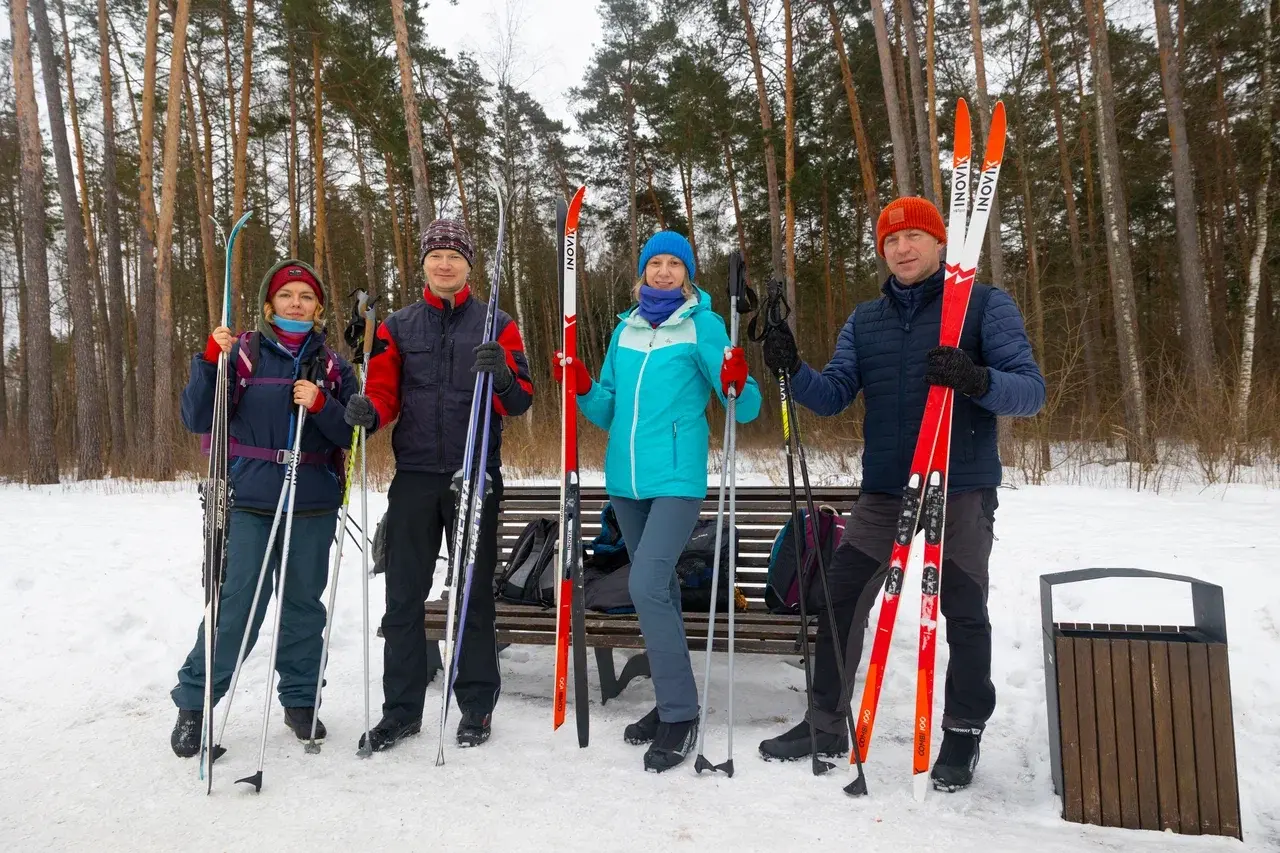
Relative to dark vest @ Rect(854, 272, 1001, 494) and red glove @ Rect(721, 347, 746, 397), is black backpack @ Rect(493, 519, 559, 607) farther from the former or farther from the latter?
dark vest @ Rect(854, 272, 1001, 494)

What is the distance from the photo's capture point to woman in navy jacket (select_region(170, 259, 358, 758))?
267 cm

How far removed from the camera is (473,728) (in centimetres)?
278

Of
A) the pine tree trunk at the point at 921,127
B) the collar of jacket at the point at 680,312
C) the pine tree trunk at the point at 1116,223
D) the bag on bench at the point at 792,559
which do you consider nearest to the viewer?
the collar of jacket at the point at 680,312

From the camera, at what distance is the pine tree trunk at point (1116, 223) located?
8.53 metres

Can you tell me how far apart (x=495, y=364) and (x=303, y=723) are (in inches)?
62.0

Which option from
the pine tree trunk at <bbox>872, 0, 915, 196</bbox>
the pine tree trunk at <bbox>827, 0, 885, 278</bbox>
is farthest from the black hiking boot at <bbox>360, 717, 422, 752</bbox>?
the pine tree trunk at <bbox>827, 0, 885, 278</bbox>

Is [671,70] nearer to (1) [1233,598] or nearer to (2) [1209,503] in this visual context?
(2) [1209,503]

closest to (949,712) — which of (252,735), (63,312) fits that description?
(252,735)

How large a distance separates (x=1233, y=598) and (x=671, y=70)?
615 inches

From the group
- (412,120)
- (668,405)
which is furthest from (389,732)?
(412,120)

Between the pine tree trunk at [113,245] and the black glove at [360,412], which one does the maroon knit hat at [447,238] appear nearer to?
the black glove at [360,412]

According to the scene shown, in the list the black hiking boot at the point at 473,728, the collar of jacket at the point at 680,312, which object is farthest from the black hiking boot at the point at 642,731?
the collar of jacket at the point at 680,312

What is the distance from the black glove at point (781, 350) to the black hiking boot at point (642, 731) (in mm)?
1339

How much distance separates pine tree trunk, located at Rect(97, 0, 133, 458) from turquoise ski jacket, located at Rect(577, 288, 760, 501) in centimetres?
1233
